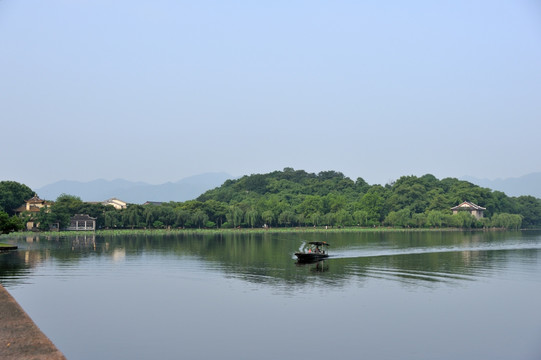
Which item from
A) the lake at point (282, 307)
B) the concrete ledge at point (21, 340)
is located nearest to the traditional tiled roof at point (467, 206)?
the lake at point (282, 307)

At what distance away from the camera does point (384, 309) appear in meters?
25.1

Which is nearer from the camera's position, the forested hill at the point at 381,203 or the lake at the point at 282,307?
the lake at the point at 282,307

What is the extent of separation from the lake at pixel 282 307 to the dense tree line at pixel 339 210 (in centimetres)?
5612

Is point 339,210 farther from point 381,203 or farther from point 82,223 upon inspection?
point 82,223

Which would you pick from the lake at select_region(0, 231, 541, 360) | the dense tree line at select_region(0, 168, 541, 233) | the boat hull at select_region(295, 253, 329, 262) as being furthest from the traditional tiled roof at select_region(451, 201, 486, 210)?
the boat hull at select_region(295, 253, 329, 262)

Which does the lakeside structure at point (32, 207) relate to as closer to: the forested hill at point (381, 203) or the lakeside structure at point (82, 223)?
the lakeside structure at point (82, 223)

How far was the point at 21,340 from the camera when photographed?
56.2ft

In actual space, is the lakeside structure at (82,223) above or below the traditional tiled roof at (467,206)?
below

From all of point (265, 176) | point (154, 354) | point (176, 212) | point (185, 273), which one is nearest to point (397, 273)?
point (185, 273)

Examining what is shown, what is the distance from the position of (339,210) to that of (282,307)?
95.3 m

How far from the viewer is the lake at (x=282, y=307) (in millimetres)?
18969

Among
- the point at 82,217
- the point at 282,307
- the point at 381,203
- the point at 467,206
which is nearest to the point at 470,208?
the point at 467,206

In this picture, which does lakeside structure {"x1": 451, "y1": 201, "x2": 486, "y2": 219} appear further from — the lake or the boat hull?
the boat hull

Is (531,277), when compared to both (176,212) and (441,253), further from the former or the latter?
(176,212)
